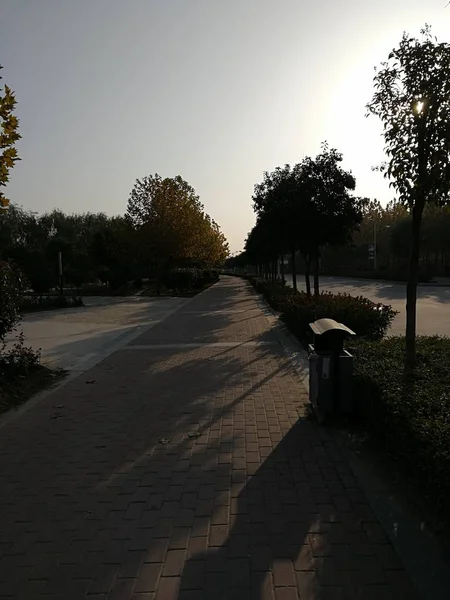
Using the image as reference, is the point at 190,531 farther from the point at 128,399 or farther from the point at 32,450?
the point at 128,399

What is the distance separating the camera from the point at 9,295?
7.70 meters

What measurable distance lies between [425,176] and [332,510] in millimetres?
3441

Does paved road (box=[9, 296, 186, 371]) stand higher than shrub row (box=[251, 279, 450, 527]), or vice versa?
shrub row (box=[251, 279, 450, 527])

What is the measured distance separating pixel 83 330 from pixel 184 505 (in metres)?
12.9

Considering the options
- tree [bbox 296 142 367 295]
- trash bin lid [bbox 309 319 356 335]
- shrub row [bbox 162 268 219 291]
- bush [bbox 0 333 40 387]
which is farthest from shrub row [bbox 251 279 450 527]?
shrub row [bbox 162 268 219 291]

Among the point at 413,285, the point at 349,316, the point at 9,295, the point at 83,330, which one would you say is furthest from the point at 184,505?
the point at 83,330

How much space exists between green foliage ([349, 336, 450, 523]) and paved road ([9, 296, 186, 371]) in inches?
239

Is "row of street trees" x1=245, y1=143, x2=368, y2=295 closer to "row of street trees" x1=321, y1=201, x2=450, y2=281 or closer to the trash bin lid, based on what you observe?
the trash bin lid

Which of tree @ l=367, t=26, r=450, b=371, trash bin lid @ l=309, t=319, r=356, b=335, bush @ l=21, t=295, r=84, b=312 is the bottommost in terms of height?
bush @ l=21, t=295, r=84, b=312

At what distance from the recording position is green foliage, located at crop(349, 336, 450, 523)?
3232 mm

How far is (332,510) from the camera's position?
3783mm

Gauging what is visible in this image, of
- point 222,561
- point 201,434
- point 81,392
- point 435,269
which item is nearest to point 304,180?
point 81,392

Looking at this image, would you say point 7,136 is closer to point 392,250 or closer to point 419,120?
point 419,120

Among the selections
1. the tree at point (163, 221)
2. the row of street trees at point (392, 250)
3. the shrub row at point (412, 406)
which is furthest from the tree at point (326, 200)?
the tree at point (163, 221)
